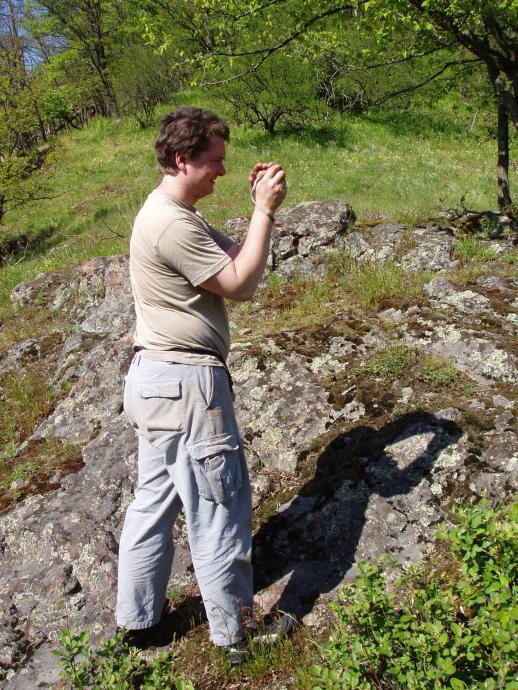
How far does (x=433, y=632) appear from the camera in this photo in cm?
202

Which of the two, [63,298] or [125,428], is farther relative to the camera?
[63,298]

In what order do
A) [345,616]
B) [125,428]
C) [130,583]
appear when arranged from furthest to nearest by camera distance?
1. [125,428]
2. [130,583]
3. [345,616]

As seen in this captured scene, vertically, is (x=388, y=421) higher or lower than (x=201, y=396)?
lower

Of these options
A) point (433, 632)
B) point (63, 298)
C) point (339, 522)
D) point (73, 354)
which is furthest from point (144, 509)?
point (63, 298)

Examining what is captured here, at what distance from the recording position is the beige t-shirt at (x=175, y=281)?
2.59 meters

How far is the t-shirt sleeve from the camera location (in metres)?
2.58

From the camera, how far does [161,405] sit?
2717 millimetres

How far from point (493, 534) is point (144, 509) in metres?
1.67

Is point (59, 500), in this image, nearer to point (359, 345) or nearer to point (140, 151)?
point (359, 345)

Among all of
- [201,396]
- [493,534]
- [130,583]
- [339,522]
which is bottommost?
[339,522]

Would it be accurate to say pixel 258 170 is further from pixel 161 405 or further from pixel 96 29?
pixel 96 29

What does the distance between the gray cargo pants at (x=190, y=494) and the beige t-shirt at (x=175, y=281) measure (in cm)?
10

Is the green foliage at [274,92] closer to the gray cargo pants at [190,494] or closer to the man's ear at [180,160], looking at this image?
the man's ear at [180,160]

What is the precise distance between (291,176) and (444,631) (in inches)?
544
